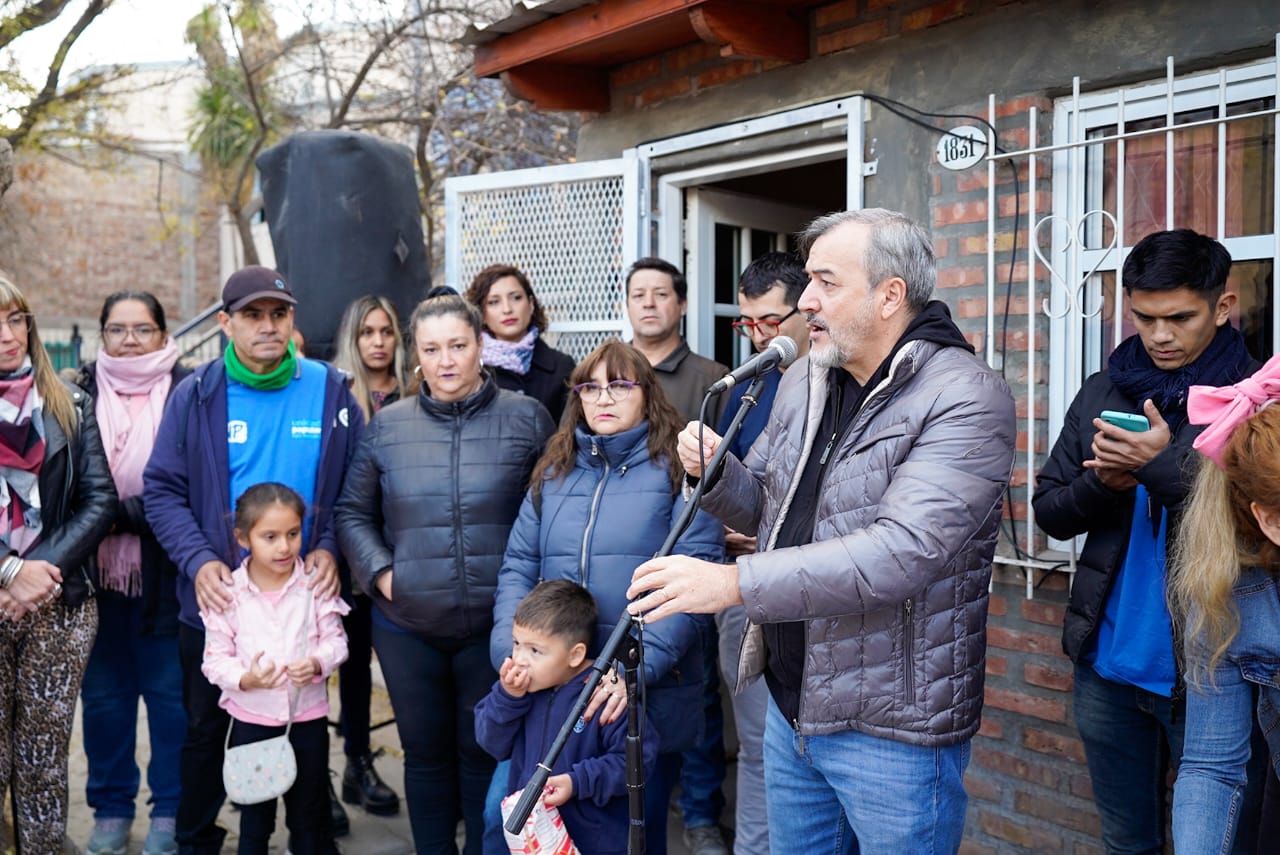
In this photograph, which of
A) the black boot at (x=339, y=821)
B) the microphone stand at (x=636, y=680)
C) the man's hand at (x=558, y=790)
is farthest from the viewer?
the black boot at (x=339, y=821)

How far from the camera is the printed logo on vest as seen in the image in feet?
13.3

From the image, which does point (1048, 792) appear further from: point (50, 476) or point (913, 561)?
point (50, 476)

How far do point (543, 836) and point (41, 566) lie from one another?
1993 mm

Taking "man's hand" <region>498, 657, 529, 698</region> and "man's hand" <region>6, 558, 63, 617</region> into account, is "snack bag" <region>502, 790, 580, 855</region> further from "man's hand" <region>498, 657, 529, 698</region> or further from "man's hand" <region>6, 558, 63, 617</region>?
"man's hand" <region>6, 558, 63, 617</region>

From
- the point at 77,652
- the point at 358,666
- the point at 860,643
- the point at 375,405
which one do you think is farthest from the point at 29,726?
the point at 860,643

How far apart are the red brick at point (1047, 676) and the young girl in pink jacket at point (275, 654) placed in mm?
2323

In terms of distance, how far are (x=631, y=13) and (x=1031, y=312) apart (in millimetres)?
1986

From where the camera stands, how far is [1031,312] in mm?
3627

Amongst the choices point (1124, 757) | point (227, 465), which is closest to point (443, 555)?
point (227, 465)

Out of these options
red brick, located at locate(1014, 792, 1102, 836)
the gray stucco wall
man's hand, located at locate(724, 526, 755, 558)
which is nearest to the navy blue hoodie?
man's hand, located at locate(724, 526, 755, 558)

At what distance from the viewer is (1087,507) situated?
9.67 feet

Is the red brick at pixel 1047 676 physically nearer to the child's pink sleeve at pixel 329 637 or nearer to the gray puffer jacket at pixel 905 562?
the gray puffer jacket at pixel 905 562

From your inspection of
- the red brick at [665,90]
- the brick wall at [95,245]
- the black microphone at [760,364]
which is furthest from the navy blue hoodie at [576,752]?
the brick wall at [95,245]

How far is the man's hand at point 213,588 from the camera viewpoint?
12.4ft
